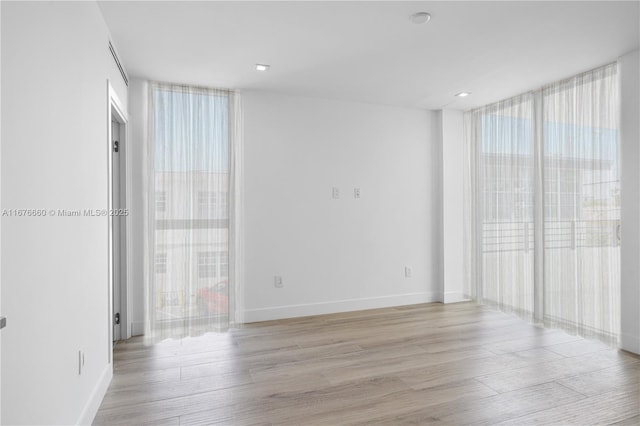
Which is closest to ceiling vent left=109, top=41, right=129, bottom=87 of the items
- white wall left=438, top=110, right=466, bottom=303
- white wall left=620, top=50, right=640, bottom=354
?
white wall left=438, top=110, right=466, bottom=303

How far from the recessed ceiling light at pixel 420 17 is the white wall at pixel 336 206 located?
196 cm

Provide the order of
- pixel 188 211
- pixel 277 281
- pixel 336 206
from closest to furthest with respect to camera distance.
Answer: pixel 188 211 < pixel 277 281 < pixel 336 206

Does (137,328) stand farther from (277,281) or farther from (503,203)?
Answer: (503,203)

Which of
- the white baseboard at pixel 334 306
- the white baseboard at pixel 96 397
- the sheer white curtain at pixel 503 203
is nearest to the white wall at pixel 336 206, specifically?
the white baseboard at pixel 334 306

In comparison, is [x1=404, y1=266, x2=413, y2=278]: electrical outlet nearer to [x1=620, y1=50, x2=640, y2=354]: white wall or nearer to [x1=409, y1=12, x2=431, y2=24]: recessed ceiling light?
[x1=620, y1=50, x2=640, y2=354]: white wall

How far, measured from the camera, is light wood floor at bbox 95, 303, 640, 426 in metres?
2.22

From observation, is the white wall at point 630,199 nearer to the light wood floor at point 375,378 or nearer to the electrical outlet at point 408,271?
the light wood floor at point 375,378

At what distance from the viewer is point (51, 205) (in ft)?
5.23

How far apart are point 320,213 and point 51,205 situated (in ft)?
9.96

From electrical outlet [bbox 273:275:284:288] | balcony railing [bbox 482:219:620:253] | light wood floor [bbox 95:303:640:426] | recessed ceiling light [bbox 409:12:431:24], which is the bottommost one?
light wood floor [bbox 95:303:640:426]

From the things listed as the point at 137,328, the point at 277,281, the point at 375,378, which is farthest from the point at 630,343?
the point at 137,328

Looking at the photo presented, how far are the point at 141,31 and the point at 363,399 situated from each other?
9.73ft

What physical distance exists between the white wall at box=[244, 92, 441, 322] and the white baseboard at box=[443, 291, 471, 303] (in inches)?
5.8

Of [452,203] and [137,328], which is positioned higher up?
[452,203]
